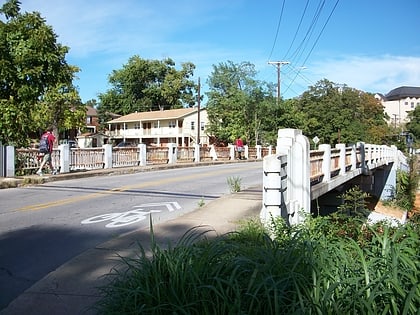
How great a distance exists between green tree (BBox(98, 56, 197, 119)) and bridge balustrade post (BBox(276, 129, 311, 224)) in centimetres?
6700

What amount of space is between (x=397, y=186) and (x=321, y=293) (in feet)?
105

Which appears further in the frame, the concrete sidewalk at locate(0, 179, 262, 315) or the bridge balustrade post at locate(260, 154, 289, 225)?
the bridge balustrade post at locate(260, 154, 289, 225)

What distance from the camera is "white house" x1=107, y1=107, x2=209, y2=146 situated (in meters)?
63.0

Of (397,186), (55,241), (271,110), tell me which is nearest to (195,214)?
(55,241)

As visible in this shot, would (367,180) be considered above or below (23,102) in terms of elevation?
below

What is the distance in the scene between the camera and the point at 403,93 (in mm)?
139750

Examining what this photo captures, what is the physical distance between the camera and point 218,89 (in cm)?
5994

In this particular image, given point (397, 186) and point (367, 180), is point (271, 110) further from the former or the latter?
point (367, 180)

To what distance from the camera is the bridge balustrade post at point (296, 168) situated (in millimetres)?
8891

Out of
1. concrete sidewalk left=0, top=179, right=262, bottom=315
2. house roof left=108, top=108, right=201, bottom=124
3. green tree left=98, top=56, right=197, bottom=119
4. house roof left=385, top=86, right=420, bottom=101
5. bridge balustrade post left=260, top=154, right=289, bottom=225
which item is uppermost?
house roof left=385, top=86, right=420, bottom=101

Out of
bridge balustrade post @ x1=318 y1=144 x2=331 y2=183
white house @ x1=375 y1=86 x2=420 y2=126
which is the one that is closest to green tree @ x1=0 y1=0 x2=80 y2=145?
bridge balustrade post @ x1=318 y1=144 x2=331 y2=183

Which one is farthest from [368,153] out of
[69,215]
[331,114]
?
[331,114]

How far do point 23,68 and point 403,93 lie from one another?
138 metres

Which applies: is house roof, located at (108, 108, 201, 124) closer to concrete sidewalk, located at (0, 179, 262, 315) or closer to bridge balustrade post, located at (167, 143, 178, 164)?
bridge balustrade post, located at (167, 143, 178, 164)
